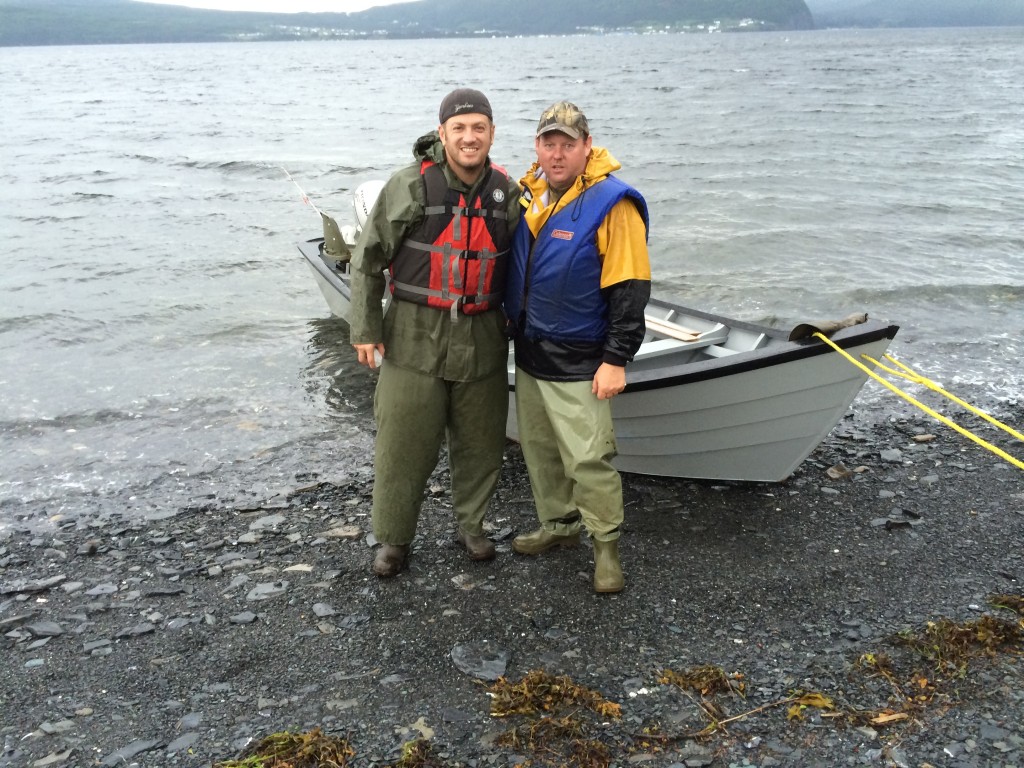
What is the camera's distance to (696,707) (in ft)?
13.3

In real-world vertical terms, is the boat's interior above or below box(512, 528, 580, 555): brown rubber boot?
above

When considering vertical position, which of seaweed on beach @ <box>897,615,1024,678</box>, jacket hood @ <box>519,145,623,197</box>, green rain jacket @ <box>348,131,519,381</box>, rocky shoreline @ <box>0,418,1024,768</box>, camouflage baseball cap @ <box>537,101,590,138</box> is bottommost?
rocky shoreline @ <box>0,418,1024,768</box>

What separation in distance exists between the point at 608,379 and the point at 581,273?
1.77 ft

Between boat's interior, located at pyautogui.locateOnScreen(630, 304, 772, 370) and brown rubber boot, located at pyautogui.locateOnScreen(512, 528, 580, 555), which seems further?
boat's interior, located at pyautogui.locateOnScreen(630, 304, 772, 370)

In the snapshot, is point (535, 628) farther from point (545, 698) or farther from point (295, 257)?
point (295, 257)

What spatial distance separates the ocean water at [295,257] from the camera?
837 cm

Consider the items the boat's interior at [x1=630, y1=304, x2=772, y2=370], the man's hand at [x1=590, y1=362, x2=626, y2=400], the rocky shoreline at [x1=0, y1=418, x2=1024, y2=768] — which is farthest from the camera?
the boat's interior at [x1=630, y1=304, x2=772, y2=370]

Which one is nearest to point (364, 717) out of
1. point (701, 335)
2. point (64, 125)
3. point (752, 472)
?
point (752, 472)

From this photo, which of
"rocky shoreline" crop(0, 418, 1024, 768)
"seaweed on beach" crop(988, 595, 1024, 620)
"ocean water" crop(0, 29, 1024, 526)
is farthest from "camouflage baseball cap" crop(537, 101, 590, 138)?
"ocean water" crop(0, 29, 1024, 526)

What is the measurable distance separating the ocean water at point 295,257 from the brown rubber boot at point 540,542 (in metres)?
2.47

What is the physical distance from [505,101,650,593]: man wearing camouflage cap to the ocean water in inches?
123

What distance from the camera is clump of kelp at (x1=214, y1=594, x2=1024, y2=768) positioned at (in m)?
3.81

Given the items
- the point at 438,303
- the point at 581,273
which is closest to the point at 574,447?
the point at 581,273

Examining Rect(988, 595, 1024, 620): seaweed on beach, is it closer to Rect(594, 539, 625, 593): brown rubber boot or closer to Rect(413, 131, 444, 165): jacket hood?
Rect(594, 539, 625, 593): brown rubber boot
